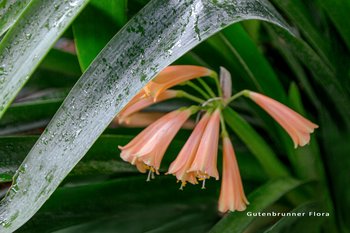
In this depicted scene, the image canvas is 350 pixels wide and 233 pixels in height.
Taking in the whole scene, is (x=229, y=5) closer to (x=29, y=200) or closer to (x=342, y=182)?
(x=29, y=200)

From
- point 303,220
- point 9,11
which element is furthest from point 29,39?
point 303,220

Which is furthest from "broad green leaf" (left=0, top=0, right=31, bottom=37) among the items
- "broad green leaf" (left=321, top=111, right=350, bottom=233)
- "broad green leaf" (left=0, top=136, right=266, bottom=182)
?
"broad green leaf" (left=321, top=111, right=350, bottom=233)

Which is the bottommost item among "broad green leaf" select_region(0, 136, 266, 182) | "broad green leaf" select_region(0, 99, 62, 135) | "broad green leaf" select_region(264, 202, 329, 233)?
"broad green leaf" select_region(264, 202, 329, 233)

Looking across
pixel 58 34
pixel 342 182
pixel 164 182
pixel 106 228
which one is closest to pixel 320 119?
pixel 342 182

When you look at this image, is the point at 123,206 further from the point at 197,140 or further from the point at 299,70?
the point at 299,70

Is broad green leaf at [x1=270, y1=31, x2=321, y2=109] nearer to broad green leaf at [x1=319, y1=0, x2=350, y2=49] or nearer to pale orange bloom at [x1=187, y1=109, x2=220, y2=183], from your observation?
broad green leaf at [x1=319, y1=0, x2=350, y2=49]

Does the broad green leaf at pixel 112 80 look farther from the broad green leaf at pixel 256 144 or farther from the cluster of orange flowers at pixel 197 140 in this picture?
the broad green leaf at pixel 256 144
